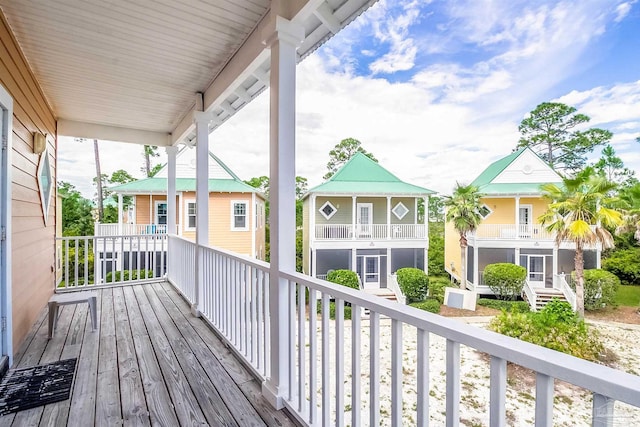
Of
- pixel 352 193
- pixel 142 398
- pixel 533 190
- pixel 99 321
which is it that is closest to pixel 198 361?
pixel 142 398

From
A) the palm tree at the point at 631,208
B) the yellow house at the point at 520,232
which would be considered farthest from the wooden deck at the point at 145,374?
the yellow house at the point at 520,232

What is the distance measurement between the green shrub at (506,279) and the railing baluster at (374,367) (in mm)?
11253

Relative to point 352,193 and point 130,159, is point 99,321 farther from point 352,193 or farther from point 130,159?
point 130,159

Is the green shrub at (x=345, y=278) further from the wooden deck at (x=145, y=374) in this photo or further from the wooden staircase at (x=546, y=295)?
the wooden staircase at (x=546, y=295)

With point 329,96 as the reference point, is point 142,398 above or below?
below

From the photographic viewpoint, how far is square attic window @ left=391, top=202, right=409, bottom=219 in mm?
12234

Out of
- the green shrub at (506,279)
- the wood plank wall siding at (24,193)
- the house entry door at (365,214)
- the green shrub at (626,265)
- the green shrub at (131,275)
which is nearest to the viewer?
the wood plank wall siding at (24,193)

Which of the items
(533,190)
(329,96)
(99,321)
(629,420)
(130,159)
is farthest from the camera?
Answer: (130,159)

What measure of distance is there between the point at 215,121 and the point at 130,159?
17141 millimetres

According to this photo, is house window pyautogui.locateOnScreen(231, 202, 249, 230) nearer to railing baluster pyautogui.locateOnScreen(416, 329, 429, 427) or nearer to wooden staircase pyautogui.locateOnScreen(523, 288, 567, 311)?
wooden staircase pyautogui.locateOnScreen(523, 288, 567, 311)

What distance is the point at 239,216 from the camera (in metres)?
11.0

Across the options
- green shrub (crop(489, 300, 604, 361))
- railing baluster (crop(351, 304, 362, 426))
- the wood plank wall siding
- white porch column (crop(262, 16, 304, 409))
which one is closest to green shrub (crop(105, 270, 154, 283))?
the wood plank wall siding

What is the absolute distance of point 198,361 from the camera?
2506 millimetres

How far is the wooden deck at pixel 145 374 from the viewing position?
181 centimetres
